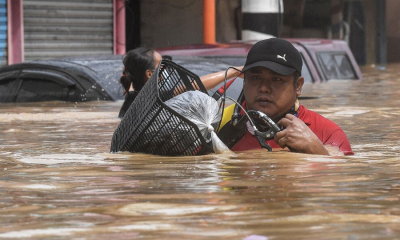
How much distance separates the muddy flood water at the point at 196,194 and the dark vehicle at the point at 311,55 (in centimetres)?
676

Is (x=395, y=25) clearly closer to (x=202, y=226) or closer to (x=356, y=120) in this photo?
(x=356, y=120)

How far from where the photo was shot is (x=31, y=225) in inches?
138

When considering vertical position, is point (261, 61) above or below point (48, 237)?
above

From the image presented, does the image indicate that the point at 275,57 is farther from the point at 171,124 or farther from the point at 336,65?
the point at 336,65

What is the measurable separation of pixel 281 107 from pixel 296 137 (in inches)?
11.2

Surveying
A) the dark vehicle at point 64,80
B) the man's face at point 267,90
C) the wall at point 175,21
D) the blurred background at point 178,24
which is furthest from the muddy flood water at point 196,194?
the wall at point 175,21

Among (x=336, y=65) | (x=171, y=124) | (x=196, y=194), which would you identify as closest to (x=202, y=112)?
(x=171, y=124)

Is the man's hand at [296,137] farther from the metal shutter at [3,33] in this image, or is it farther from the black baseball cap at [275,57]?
the metal shutter at [3,33]

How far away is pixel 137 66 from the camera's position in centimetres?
792

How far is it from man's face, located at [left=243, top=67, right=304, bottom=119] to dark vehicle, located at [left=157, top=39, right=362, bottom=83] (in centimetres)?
760

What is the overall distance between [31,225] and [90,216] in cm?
24

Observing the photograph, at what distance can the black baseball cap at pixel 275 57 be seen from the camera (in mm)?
5152

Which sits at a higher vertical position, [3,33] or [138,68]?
[138,68]

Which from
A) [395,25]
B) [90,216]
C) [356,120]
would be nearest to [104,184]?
[90,216]
